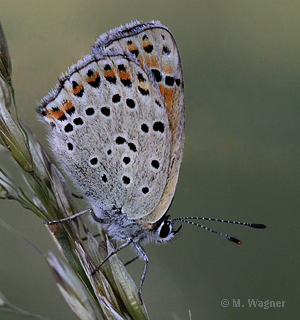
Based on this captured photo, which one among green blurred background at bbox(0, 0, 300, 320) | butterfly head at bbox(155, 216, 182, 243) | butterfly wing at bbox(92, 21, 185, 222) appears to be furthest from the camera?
green blurred background at bbox(0, 0, 300, 320)

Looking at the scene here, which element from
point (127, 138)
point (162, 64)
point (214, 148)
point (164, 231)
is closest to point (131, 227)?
point (164, 231)

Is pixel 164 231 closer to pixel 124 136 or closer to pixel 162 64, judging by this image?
pixel 124 136

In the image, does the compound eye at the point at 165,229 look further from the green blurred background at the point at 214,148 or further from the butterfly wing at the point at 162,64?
the green blurred background at the point at 214,148

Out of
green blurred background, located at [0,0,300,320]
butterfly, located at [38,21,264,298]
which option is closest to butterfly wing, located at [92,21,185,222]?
butterfly, located at [38,21,264,298]

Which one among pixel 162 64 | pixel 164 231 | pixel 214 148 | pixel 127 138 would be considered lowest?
pixel 164 231

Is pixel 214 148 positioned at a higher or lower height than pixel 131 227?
higher

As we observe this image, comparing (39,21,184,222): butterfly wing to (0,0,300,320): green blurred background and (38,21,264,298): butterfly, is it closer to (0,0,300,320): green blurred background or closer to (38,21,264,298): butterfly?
(38,21,264,298): butterfly

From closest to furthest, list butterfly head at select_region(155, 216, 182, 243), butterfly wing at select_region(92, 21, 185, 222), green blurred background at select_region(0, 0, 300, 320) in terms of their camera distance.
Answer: butterfly wing at select_region(92, 21, 185, 222) → butterfly head at select_region(155, 216, 182, 243) → green blurred background at select_region(0, 0, 300, 320)
